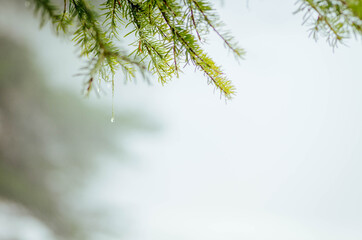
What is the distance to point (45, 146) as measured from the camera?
2.26 m

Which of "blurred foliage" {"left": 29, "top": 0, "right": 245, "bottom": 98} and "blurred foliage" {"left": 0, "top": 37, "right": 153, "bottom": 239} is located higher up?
"blurred foliage" {"left": 0, "top": 37, "right": 153, "bottom": 239}

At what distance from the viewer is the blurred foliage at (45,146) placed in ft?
6.45

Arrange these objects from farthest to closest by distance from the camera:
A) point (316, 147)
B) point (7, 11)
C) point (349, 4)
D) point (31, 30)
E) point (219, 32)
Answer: point (316, 147)
point (31, 30)
point (7, 11)
point (219, 32)
point (349, 4)

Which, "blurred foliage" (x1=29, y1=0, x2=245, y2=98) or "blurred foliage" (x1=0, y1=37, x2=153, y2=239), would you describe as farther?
"blurred foliage" (x1=0, y1=37, x2=153, y2=239)

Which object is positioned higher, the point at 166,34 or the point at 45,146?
the point at 45,146

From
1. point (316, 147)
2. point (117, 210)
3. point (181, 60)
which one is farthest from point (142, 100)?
point (316, 147)

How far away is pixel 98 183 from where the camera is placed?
243cm

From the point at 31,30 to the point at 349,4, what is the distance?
2.49 m

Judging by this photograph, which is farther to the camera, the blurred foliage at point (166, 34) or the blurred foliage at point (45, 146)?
the blurred foliage at point (45, 146)

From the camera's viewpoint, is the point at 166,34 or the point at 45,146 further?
the point at 45,146

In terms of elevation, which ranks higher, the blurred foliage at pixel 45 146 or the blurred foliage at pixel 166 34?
the blurred foliage at pixel 45 146

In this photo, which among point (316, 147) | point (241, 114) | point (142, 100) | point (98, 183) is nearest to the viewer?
point (98, 183)

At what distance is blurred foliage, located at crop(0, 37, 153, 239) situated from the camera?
1.97 metres

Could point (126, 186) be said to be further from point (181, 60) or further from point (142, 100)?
point (181, 60)
